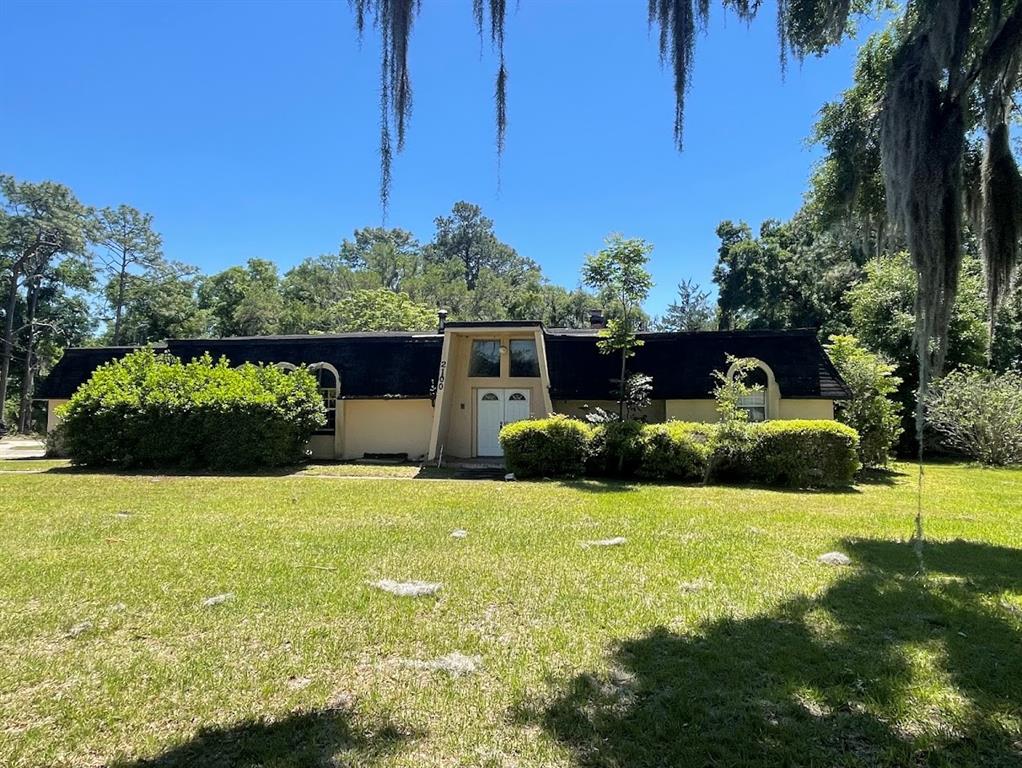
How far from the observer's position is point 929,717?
2941 mm

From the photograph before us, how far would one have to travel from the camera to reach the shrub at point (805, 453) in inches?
481

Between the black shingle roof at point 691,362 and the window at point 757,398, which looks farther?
the window at point 757,398

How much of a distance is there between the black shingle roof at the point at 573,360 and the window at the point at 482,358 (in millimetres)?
1186

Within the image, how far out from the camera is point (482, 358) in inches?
733

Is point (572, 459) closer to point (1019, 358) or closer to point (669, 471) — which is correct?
point (669, 471)

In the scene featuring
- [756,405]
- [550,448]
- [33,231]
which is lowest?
[550,448]

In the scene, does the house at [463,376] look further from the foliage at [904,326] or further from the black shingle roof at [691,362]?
the foliage at [904,326]

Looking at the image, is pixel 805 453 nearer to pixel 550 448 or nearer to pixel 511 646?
pixel 550 448

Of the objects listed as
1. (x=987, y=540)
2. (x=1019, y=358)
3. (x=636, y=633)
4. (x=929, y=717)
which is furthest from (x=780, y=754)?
(x=1019, y=358)

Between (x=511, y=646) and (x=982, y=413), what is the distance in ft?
57.2

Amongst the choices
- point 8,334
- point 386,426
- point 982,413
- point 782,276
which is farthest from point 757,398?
point 8,334

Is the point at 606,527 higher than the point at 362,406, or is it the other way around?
the point at 362,406

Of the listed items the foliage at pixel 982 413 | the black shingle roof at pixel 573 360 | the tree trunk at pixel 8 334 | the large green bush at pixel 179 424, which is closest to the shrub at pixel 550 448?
the black shingle roof at pixel 573 360

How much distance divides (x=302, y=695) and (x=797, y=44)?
224 inches
